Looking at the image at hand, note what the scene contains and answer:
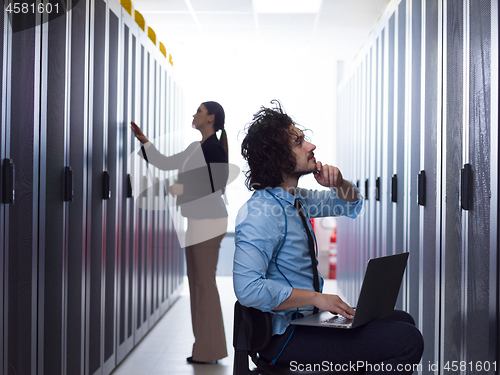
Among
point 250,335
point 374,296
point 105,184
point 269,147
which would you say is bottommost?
point 250,335

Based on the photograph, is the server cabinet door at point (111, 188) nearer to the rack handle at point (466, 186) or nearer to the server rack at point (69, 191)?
the server rack at point (69, 191)

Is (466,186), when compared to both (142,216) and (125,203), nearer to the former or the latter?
(125,203)

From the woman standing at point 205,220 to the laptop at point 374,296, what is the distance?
132cm

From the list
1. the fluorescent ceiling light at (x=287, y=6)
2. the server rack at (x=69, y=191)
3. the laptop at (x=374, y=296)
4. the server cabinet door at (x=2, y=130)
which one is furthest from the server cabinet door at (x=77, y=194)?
the fluorescent ceiling light at (x=287, y=6)

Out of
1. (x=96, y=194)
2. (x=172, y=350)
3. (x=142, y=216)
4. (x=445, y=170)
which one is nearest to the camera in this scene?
(x=445, y=170)

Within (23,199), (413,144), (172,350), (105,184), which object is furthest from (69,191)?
(413,144)

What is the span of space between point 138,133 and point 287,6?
1.52 meters

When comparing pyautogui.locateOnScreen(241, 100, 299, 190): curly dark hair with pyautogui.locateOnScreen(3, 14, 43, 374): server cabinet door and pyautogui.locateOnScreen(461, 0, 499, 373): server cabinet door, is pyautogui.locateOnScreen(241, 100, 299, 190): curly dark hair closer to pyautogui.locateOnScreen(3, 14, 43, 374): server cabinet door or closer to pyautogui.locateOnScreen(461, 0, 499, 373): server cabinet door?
pyautogui.locateOnScreen(461, 0, 499, 373): server cabinet door

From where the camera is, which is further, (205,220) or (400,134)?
(205,220)

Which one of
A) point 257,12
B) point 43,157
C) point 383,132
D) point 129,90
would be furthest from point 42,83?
point 257,12

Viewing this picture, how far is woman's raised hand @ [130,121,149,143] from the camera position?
2854 millimetres

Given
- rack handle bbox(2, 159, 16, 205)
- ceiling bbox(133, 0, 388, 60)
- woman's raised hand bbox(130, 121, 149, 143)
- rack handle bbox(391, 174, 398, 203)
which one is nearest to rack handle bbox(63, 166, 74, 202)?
rack handle bbox(2, 159, 16, 205)

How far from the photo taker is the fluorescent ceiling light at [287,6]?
11.3ft

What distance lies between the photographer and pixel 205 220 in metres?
2.68
